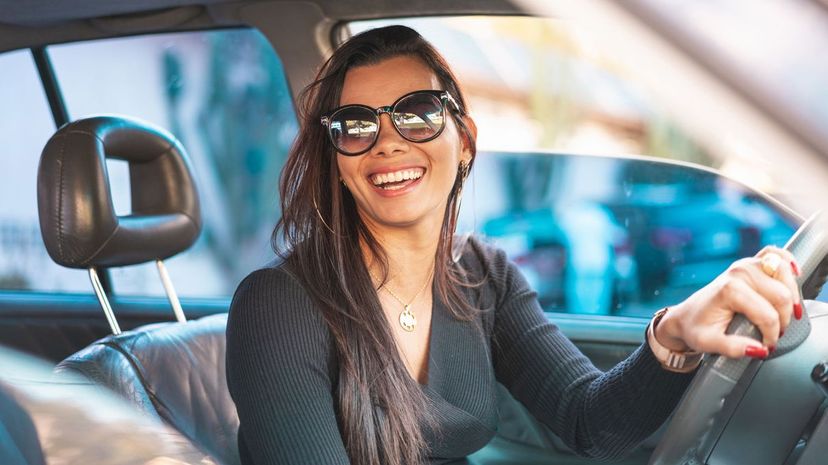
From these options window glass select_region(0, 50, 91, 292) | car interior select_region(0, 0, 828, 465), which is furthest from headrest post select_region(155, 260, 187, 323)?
window glass select_region(0, 50, 91, 292)

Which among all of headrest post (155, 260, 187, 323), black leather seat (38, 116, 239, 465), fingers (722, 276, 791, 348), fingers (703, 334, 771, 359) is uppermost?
fingers (722, 276, 791, 348)

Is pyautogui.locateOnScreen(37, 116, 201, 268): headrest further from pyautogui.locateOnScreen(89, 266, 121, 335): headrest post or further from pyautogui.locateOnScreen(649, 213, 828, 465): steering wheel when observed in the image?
pyautogui.locateOnScreen(649, 213, 828, 465): steering wheel

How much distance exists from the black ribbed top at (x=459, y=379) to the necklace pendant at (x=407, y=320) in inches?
1.6

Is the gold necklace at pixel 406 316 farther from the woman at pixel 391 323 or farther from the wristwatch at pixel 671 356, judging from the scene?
the wristwatch at pixel 671 356

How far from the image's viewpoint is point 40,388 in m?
1.02

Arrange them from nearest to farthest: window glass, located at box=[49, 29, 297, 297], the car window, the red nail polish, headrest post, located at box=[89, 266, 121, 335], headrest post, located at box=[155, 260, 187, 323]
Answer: the red nail polish → headrest post, located at box=[89, 266, 121, 335] → headrest post, located at box=[155, 260, 187, 323] → the car window → window glass, located at box=[49, 29, 297, 297]

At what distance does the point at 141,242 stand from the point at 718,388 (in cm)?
140

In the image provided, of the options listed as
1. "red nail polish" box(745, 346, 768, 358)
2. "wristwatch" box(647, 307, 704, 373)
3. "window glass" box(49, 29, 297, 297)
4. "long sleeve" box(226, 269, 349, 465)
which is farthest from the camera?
"window glass" box(49, 29, 297, 297)

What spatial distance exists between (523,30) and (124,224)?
1263 mm

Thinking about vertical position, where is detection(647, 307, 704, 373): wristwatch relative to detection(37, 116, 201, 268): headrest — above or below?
above

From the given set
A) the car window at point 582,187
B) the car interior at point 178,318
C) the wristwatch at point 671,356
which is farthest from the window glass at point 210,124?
the wristwatch at point 671,356

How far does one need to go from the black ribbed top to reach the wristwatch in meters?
0.06

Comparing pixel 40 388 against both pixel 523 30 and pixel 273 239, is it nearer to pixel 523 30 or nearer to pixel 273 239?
pixel 273 239

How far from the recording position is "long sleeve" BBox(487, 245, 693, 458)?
5.23ft
